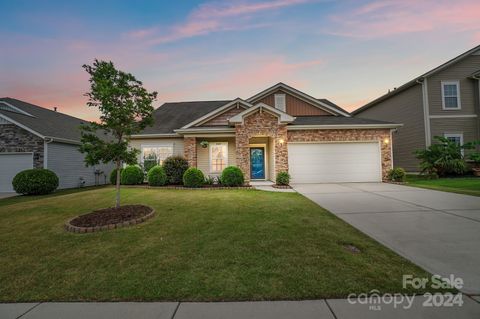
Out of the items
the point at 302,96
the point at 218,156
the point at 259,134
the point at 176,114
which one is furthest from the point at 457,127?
the point at 176,114

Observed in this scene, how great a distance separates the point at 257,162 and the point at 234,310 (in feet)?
39.6

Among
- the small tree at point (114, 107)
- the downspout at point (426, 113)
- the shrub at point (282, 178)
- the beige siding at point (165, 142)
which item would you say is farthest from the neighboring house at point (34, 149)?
the downspout at point (426, 113)

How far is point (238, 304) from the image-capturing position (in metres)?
2.21

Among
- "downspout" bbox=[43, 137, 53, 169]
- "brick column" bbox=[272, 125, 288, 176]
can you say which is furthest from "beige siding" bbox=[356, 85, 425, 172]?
"downspout" bbox=[43, 137, 53, 169]

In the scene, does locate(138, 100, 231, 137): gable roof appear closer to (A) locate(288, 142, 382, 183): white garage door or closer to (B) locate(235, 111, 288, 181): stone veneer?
(B) locate(235, 111, 288, 181): stone veneer

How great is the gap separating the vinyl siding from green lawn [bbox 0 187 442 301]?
374 inches

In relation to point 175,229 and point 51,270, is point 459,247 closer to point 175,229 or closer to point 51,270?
point 175,229

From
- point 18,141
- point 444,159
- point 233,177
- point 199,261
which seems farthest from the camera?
point 444,159

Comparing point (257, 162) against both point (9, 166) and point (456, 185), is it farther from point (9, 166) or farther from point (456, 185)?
point (9, 166)

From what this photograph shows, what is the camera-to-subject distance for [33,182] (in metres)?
10.6

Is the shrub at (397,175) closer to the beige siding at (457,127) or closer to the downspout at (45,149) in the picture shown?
the beige siding at (457,127)

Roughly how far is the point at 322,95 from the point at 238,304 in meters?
20.4

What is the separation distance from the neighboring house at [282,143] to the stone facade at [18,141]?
5.58 m

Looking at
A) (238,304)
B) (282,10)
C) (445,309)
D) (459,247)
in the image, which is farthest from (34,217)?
(282,10)
